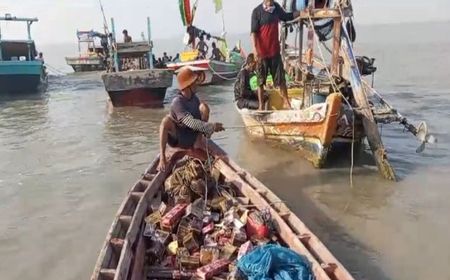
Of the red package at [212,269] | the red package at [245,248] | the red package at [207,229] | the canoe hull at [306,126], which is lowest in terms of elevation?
the red package at [212,269]

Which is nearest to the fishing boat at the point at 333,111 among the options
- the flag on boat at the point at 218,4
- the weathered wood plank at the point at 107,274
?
the weathered wood plank at the point at 107,274

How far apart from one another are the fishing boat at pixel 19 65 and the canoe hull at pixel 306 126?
41.9 ft

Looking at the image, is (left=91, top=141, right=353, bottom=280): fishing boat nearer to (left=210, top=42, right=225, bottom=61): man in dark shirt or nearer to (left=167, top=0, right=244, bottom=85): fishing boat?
(left=167, top=0, right=244, bottom=85): fishing boat

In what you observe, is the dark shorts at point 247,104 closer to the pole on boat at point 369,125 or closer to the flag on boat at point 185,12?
the pole on boat at point 369,125

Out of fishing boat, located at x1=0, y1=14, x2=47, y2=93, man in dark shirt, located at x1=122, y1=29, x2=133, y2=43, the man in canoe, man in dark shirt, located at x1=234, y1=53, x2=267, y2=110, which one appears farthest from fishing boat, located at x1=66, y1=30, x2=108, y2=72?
the man in canoe

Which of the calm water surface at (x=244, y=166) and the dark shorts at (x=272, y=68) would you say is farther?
the dark shorts at (x=272, y=68)

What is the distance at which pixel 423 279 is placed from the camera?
5.06 meters

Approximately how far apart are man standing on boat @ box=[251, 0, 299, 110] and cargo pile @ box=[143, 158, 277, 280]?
389 cm

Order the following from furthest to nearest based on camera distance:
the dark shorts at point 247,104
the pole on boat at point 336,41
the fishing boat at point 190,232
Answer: the dark shorts at point 247,104 < the pole on boat at point 336,41 < the fishing boat at point 190,232

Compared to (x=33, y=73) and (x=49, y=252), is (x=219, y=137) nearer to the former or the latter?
(x=49, y=252)

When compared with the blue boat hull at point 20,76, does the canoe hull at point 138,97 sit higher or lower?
lower

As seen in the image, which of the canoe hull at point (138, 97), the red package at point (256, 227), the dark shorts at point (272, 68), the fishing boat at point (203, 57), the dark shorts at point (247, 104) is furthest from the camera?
the fishing boat at point (203, 57)

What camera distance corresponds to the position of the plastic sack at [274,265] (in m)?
3.64

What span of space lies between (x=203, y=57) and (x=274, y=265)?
17556 millimetres
